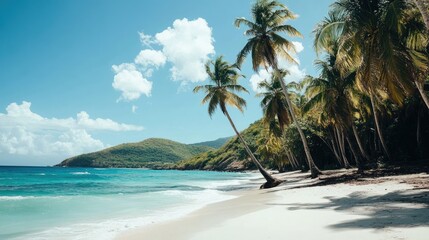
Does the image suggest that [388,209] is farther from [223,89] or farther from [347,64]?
[223,89]

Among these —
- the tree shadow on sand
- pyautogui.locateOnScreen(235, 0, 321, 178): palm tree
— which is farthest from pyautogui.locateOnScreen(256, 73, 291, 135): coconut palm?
the tree shadow on sand

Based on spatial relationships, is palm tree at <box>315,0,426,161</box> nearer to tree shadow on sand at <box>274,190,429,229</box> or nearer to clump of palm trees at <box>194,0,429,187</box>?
clump of palm trees at <box>194,0,429,187</box>

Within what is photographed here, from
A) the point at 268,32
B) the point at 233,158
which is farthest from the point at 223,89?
the point at 233,158

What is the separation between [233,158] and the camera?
344 ft

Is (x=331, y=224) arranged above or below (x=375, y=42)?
below

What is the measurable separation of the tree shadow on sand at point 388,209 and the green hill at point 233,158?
60.1m

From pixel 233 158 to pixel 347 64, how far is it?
89.2 m

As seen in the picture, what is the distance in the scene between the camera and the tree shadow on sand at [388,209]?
21.4ft

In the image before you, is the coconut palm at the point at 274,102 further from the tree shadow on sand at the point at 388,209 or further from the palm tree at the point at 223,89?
the tree shadow on sand at the point at 388,209

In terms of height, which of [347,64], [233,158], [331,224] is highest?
[347,64]

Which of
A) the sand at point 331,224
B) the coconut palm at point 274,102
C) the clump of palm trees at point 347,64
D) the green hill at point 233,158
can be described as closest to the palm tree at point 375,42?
the clump of palm trees at point 347,64

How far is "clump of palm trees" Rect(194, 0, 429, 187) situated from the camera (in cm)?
1295

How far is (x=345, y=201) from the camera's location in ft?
35.1

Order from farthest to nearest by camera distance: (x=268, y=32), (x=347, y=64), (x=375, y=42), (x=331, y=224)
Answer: (x=268, y=32), (x=347, y=64), (x=375, y=42), (x=331, y=224)
